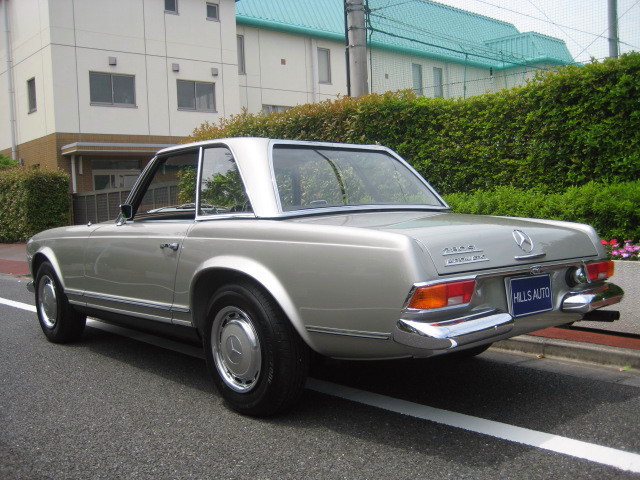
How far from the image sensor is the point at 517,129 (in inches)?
325

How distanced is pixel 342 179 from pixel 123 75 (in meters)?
20.5

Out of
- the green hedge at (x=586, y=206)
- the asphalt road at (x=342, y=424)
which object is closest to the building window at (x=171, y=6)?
the green hedge at (x=586, y=206)

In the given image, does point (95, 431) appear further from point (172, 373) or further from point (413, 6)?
point (413, 6)

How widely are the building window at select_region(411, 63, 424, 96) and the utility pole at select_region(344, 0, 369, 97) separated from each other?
129 cm

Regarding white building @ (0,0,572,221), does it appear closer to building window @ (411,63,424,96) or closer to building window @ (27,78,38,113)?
building window @ (27,78,38,113)

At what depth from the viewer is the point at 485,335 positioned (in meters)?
3.20

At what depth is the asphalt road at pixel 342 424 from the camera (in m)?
3.13

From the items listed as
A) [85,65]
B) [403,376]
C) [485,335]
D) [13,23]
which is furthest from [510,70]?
[13,23]

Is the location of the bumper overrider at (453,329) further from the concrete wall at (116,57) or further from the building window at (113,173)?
the building window at (113,173)

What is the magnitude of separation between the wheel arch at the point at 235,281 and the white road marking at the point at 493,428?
824mm

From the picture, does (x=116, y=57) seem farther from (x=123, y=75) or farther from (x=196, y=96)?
(x=196, y=96)

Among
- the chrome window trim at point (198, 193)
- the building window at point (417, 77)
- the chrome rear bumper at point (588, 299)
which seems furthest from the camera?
the building window at point (417, 77)

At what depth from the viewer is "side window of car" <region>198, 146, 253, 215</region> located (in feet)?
13.7

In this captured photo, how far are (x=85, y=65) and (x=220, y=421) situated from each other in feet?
68.4
